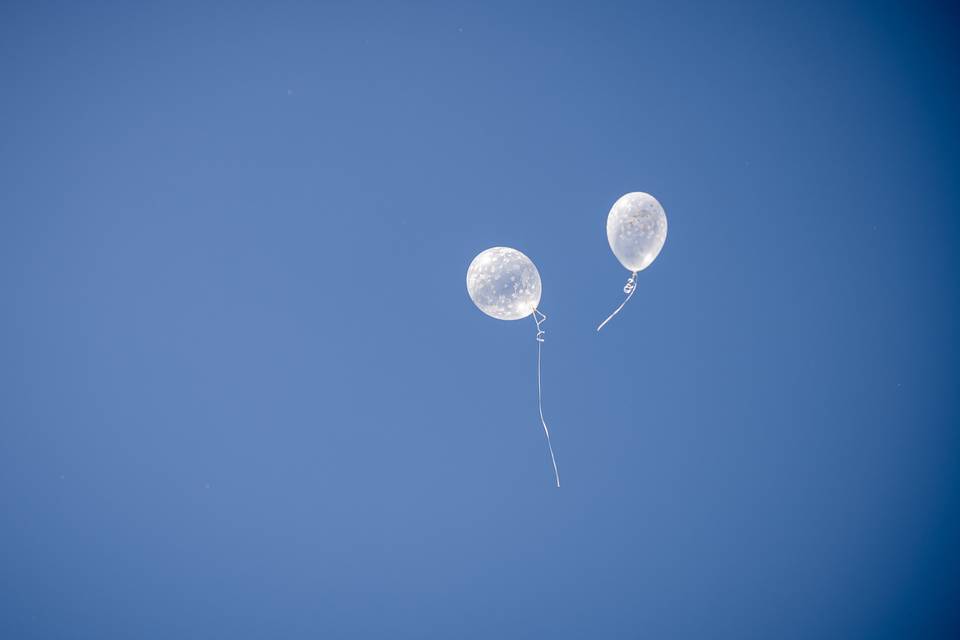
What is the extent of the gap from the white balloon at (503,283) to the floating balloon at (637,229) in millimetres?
287

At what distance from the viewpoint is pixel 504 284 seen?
1.37m

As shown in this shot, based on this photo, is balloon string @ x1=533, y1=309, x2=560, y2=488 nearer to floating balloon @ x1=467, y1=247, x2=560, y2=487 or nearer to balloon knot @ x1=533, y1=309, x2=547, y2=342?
balloon knot @ x1=533, y1=309, x2=547, y2=342

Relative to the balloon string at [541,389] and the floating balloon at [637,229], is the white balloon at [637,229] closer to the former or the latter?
the floating balloon at [637,229]

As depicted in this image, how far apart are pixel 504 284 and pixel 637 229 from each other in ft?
1.43

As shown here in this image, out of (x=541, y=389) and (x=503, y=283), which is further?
(x=541, y=389)

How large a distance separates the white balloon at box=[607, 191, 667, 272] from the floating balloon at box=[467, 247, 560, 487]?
29 cm

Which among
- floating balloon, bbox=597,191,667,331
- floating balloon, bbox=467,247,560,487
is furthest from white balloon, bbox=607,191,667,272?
floating balloon, bbox=467,247,560,487

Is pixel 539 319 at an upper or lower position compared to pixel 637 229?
lower

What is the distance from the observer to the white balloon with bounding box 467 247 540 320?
138 cm

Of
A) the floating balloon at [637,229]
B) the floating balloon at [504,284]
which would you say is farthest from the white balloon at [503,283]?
the floating balloon at [637,229]

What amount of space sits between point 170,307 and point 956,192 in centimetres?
321

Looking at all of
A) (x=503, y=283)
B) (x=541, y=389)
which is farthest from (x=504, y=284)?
(x=541, y=389)

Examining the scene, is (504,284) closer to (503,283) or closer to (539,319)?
(503,283)

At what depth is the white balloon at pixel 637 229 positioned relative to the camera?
1.40 m
